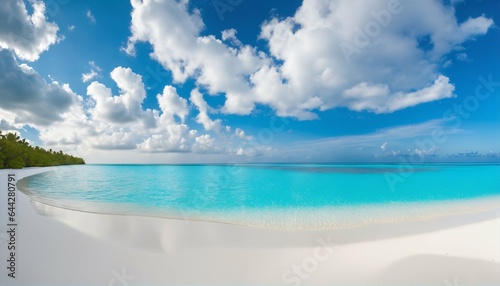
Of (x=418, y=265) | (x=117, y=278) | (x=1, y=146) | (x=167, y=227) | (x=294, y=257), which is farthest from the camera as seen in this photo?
(x=1, y=146)

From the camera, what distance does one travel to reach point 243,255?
4.56 m

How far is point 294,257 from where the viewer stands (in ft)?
14.6

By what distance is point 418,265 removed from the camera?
4066 mm

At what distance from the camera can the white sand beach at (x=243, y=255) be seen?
12.1 ft

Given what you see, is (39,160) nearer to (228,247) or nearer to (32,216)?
(32,216)

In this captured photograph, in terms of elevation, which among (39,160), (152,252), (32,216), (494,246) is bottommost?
(494,246)

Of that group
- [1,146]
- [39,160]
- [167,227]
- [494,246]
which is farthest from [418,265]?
[39,160]

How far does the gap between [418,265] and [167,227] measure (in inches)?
240

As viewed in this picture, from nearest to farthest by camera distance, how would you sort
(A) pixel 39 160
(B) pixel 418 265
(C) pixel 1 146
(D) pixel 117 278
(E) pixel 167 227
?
(D) pixel 117 278
(B) pixel 418 265
(E) pixel 167 227
(C) pixel 1 146
(A) pixel 39 160

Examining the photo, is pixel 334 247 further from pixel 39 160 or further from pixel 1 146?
pixel 39 160

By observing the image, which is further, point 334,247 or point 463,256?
point 334,247

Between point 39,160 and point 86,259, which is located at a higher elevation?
point 39,160

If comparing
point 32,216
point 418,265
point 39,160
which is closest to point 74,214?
point 32,216

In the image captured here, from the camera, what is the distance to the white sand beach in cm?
370
